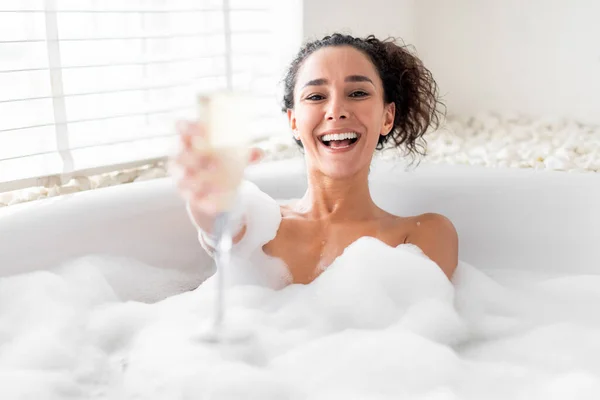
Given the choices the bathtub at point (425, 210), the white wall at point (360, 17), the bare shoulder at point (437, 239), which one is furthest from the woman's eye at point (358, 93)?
the white wall at point (360, 17)

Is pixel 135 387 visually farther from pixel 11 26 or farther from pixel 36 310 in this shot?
pixel 11 26

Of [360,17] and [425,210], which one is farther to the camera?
[360,17]

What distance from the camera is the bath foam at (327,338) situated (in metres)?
1.16

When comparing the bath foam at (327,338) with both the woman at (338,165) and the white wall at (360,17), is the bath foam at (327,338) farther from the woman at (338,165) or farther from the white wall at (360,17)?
the white wall at (360,17)

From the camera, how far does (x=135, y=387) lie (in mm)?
1159

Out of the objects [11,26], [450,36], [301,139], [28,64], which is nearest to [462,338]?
[301,139]

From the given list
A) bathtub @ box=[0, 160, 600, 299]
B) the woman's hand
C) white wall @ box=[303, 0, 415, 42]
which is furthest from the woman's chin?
white wall @ box=[303, 0, 415, 42]

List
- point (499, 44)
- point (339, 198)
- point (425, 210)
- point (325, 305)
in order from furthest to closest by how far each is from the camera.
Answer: point (499, 44) → point (425, 210) → point (339, 198) → point (325, 305)

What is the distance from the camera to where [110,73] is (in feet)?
8.87

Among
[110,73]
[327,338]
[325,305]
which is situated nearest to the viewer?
[327,338]

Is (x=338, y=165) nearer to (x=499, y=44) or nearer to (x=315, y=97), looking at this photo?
(x=315, y=97)

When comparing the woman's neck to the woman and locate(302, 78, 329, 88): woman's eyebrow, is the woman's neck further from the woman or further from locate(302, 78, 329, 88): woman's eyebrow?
locate(302, 78, 329, 88): woman's eyebrow

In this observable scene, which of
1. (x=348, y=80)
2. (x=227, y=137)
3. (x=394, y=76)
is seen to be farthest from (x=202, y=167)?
(x=394, y=76)

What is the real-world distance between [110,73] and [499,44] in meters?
1.54
